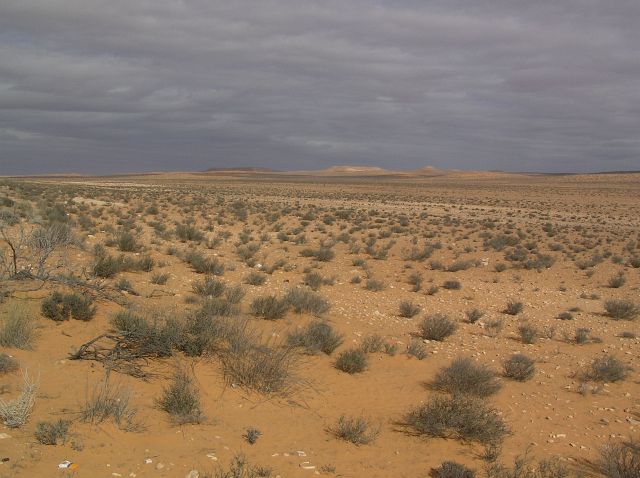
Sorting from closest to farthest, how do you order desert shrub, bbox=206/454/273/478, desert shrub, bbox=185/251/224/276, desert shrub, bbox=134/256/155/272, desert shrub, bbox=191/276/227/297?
1. desert shrub, bbox=206/454/273/478
2. desert shrub, bbox=191/276/227/297
3. desert shrub, bbox=134/256/155/272
4. desert shrub, bbox=185/251/224/276

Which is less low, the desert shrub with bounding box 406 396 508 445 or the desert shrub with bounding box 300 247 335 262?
the desert shrub with bounding box 300 247 335 262

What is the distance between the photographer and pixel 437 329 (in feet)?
35.8

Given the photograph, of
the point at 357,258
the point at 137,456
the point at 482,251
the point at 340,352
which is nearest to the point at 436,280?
the point at 357,258

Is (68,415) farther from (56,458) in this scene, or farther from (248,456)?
(248,456)

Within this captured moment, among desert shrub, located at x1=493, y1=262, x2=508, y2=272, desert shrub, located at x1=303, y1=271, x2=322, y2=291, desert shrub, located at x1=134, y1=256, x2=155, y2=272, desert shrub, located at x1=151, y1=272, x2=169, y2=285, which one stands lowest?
desert shrub, located at x1=493, y1=262, x2=508, y2=272

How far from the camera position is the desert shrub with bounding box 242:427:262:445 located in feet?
21.1

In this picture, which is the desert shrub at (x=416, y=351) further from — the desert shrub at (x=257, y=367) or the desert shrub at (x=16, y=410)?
the desert shrub at (x=16, y=410)

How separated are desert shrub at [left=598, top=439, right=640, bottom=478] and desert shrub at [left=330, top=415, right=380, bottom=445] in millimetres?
2604

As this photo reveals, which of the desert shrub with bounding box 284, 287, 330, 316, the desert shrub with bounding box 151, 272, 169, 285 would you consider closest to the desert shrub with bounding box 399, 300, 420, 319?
the desert shrub with bounding box 284, 287, 330, 316

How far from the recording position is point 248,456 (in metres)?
6.14

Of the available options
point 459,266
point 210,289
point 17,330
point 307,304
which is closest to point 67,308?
point 17,330

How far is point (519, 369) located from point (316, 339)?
346 cm

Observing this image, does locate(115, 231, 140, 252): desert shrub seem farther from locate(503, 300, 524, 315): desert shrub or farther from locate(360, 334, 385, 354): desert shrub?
locate(503, 300, 524, 315): desert shrub

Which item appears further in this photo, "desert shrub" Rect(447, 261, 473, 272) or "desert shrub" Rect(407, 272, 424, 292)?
"desert shrub" Rect(447, 261, 473, 272)
